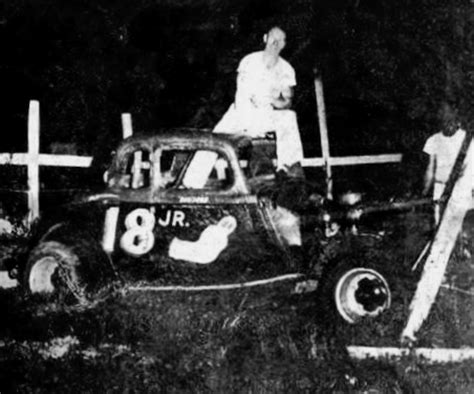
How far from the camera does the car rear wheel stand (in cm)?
438

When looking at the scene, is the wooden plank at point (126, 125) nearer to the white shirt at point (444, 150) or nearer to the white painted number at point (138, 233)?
the white painted number at point (138, 233)

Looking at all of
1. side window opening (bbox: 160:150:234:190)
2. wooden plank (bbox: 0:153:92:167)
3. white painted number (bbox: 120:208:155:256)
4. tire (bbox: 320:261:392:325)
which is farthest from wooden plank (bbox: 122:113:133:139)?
tire (bbox: 320:261:392:325)

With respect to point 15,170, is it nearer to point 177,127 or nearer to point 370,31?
point 177,127

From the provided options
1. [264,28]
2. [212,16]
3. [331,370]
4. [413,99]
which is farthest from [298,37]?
[331,370]

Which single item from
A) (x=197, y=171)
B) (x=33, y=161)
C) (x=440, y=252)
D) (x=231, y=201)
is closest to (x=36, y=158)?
(x=33, y=161)

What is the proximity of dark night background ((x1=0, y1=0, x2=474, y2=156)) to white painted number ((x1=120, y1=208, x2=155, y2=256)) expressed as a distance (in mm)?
984

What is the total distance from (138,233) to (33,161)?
158 centimetres

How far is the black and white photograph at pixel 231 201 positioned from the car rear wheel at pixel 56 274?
0.05 ft

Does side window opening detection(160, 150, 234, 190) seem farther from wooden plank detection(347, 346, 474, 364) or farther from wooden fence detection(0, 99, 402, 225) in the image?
wooden plank detection(347, 346, 474, 364)

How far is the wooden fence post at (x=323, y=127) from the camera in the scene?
5134mm

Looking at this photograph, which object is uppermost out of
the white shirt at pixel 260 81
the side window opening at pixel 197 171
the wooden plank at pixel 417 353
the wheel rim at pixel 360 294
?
the white shirt at pixel 260 81

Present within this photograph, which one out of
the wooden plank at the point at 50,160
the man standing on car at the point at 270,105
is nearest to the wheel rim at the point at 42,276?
the wooden plank at the point at 50,160

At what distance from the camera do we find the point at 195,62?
200 inches

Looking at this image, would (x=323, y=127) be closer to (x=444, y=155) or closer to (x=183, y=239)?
(x=444, y=155)
